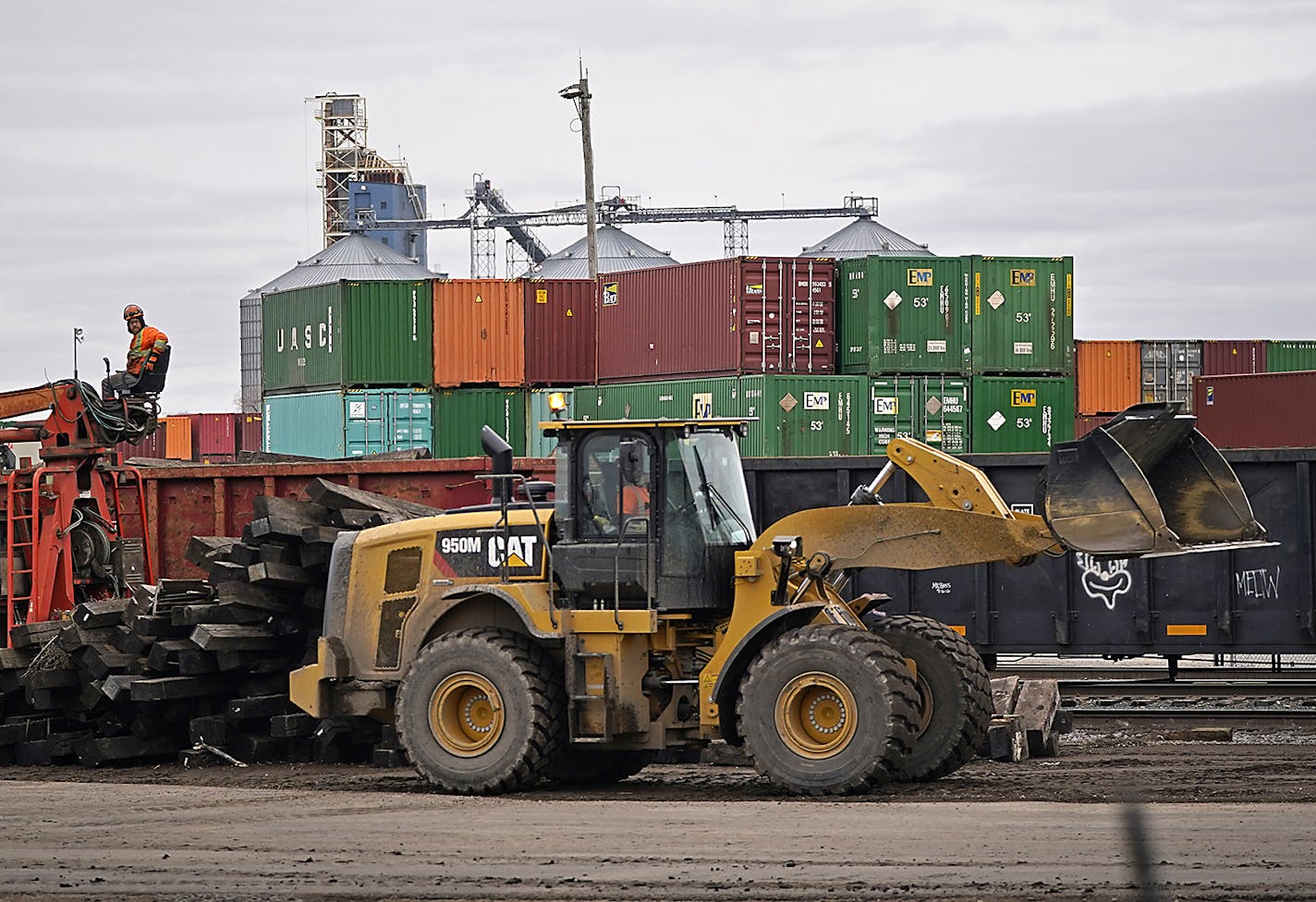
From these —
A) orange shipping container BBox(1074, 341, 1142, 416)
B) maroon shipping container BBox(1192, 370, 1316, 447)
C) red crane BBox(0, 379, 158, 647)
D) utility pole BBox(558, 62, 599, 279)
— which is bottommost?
red crane BBox(0, 379, 158, 647)

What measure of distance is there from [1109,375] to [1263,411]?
10707 millimetres

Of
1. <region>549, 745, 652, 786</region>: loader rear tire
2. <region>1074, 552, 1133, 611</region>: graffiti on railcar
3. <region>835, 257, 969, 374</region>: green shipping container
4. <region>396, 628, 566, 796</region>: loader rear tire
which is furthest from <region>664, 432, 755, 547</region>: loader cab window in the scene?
<region>835, 257, 969, 374</region>: green shipping container

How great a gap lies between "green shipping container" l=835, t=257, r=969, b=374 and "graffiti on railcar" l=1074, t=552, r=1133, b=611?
40.8 feet

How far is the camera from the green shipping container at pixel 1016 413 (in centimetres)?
3034

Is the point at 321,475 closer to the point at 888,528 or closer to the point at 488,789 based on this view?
the point at 488,789

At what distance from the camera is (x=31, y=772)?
1494cm

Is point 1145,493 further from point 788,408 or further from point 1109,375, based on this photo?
point 1109,375

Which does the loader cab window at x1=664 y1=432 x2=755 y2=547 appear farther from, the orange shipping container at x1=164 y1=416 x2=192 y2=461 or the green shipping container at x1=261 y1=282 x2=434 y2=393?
the orange shipping container at x1=164 y1=416 x2=192 y2=461

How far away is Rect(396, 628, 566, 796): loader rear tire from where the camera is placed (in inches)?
473

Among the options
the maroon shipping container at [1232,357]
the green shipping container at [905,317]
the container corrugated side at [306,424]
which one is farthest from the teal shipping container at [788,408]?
the maroon shipping container at [1232,357]

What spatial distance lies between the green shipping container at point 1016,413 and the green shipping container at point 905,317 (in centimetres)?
66

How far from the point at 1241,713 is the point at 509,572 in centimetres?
836

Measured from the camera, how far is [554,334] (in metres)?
35.4

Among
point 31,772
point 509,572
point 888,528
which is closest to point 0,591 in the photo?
point 31,772
